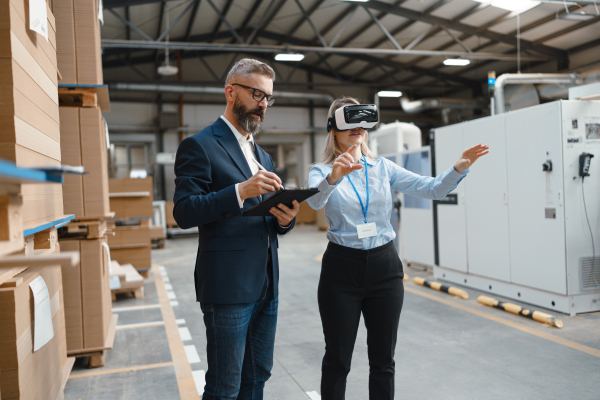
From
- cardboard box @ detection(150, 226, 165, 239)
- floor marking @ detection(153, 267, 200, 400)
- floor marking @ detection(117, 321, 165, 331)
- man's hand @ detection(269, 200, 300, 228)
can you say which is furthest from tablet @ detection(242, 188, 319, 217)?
cardboard box @ detection(150, 226, 165, 239)

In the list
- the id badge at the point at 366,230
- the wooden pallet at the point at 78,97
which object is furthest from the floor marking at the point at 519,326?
the wooden pallet at the point at 78,97

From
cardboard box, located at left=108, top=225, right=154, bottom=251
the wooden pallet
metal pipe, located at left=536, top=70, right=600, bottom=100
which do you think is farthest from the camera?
metal pipe, located at left=536, top=70, right=600, bottom=100

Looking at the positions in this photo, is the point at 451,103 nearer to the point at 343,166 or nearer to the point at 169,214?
the point at 169,214

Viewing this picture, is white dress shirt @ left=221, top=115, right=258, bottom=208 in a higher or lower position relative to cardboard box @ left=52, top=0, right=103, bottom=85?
lower

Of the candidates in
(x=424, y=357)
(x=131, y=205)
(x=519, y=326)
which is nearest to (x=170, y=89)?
(x=131, y=205)

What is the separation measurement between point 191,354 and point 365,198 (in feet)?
9.03

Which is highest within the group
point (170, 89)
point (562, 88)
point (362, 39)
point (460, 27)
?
point (362, 39)

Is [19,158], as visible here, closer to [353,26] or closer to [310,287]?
[310,287]

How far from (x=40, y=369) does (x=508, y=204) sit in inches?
214

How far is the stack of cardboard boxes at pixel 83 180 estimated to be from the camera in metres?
3.80

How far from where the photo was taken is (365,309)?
2459 millimetres

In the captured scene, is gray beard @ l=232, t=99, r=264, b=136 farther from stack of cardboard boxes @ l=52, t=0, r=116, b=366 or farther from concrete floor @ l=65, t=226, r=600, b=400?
stack of cardboard boxes @ l=52, t=0, r=116, b=366

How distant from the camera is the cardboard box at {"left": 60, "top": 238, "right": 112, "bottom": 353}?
12.8 feet

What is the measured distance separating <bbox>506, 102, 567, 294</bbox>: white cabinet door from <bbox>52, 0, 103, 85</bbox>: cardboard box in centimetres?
477
